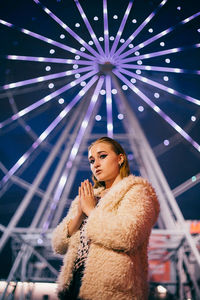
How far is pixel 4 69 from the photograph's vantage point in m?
5.10

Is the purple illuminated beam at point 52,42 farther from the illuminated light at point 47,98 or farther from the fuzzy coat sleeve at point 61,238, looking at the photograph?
the fuzzy coat sleeve at point 61,238

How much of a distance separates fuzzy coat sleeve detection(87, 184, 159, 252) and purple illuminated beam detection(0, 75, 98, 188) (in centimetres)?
378

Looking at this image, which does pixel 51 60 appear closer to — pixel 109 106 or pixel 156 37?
pixel 109 106

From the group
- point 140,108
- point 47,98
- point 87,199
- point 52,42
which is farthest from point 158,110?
point 87,199

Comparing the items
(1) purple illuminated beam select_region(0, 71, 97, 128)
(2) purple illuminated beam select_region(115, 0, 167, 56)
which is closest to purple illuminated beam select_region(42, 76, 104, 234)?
(1) purple illuminated beam select_region(0, 71, 97, 128)

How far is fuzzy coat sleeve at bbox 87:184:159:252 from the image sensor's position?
1158mm

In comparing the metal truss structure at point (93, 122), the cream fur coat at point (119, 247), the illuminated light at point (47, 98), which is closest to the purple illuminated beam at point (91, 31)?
the metal truss structure at point (93, 122)

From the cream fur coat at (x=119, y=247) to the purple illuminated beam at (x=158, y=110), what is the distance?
3653 mm

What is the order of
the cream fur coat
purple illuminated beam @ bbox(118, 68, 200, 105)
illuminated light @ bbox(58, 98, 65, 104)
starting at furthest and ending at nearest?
illuminated light @ bbox(58, 98, 65, 104) → purple illuminated beam @ bbox(118, 68, 200, 105) → the cream fur coat

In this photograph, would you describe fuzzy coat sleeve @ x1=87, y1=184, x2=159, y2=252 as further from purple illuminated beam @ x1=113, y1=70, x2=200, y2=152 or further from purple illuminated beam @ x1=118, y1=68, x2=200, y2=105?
purple illuminated beam @ x1=118, y1=68, x2=200, y2=105

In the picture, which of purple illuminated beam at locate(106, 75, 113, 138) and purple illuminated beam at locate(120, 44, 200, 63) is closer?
purple illuminated beam at locate(106, 75, 113, 138)

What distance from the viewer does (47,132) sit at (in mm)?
4945

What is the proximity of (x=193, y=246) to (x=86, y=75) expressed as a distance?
12.8 feet

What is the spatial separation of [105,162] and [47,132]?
352 cm
